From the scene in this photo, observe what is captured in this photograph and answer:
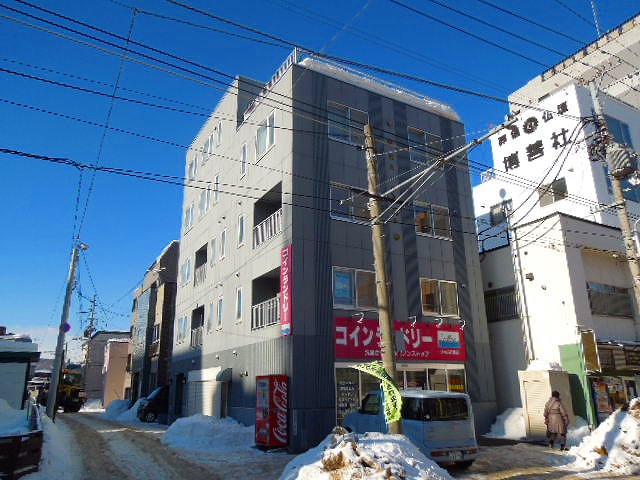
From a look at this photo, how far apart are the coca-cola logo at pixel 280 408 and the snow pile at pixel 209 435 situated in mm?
1274

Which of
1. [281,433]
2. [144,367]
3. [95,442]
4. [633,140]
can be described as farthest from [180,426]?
[633,140]

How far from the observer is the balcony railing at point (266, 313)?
18.2 m

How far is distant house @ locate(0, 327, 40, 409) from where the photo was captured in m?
24.0

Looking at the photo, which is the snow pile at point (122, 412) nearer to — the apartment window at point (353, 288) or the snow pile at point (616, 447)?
the apartment window at point (353, 288)

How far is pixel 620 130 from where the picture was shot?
114ft

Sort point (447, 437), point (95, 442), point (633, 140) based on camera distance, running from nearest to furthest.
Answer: point (447, 437), point (95, 442), point (633, 140)

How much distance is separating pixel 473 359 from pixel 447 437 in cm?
940

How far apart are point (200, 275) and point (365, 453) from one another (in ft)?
66.8

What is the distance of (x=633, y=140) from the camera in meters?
35.3

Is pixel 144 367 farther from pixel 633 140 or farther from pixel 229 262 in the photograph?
pixel 633 140

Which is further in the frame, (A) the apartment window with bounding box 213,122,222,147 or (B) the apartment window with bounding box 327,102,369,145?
(A) the apartment window with bounding box 213,122,222,147

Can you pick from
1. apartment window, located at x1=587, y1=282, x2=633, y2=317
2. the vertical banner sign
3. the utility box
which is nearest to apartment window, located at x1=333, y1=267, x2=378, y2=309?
the vertical banner sign

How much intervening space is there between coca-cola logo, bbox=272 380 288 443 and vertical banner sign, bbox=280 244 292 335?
170 cm

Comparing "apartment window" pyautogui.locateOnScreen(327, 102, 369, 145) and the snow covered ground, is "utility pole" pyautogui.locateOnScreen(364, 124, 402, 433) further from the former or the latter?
"apartment window" pyautogui.locateOnScreen(327, 102, 369, 145)
